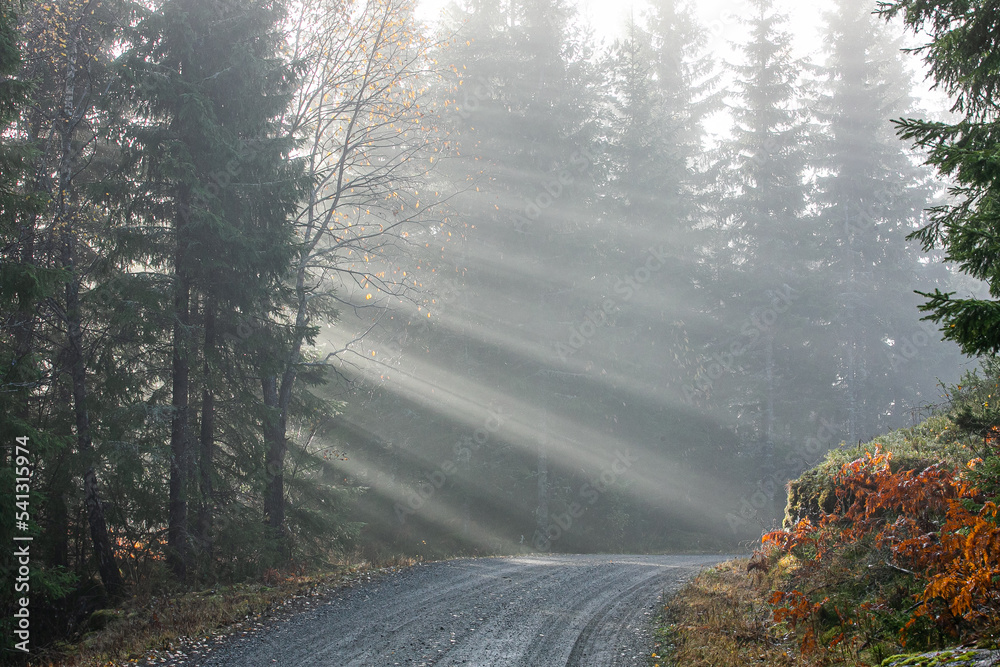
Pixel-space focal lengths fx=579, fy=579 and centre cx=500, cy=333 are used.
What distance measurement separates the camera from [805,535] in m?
8.81

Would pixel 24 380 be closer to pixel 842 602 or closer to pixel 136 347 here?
pixel 136 347

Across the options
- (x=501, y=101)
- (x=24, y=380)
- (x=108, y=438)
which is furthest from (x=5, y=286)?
(x=501, y=101)

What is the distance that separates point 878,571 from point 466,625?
5107 mm

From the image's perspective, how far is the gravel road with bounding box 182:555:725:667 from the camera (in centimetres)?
677

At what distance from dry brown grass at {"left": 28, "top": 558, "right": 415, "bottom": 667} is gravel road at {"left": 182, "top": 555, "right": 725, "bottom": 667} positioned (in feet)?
1.61

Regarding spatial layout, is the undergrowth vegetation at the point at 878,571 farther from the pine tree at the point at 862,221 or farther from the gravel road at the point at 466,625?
the pine tree at the point at 862,221

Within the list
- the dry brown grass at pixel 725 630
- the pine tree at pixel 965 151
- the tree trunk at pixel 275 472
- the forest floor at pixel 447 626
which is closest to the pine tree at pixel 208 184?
the tree trunk at pixel 275 472

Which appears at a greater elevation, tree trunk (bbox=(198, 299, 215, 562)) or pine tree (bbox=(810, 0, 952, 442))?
pine tree (bbox=(810, 0, 952, 442))

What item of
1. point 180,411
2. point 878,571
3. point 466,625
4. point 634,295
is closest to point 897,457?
point 878,571

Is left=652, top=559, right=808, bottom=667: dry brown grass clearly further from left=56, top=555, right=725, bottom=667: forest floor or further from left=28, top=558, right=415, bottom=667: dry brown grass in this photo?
left=28, top=558, right=415, bottom=667: dry brown grass

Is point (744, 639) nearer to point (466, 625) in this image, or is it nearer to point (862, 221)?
point (466, 625)

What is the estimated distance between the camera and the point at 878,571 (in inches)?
256

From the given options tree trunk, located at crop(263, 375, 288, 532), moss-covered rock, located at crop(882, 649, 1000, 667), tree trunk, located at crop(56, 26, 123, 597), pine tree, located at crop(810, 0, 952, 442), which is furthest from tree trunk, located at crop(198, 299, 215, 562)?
pine tree, located at crop(810, 0, 952, 442)

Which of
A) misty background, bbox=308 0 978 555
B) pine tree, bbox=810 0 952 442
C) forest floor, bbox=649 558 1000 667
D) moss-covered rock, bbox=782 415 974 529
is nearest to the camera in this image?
forest floor, bbox=649 558 1000 667
